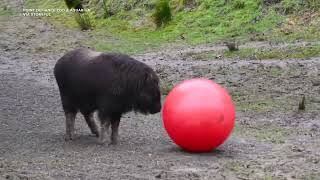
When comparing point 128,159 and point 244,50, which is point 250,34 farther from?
point 128,159

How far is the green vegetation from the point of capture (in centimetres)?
1848

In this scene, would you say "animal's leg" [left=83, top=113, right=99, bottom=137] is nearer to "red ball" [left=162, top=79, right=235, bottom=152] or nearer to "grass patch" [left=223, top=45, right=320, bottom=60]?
"red ball" [left=162, top=79, right=235, bottom=152]

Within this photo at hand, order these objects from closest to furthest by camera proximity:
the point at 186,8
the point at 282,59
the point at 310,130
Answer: the point at 310,130
the point at 282,59
the point at 186,8

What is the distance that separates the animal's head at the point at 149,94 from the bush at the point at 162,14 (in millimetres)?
13049

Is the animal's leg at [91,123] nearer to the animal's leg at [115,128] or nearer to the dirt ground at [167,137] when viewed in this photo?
the dirt ground at [167,137]

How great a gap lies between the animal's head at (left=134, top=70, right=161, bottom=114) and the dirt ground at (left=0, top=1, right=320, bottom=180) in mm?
573

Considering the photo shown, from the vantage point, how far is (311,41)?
16.6 metres

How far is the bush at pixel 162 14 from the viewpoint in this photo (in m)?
21.9

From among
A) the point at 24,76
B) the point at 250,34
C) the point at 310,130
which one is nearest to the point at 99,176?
the point at 310,130

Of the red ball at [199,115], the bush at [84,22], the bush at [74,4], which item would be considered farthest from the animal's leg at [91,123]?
the bush at [74,4]

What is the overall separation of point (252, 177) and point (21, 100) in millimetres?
7180

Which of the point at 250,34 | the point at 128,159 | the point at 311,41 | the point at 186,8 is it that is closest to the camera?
the point at 128,159

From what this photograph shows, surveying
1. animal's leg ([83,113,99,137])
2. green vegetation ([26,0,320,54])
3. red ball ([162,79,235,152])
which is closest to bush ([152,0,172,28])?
green vegetation ([26,0,320,54])

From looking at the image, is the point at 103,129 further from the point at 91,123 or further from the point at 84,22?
the point at 84,22
